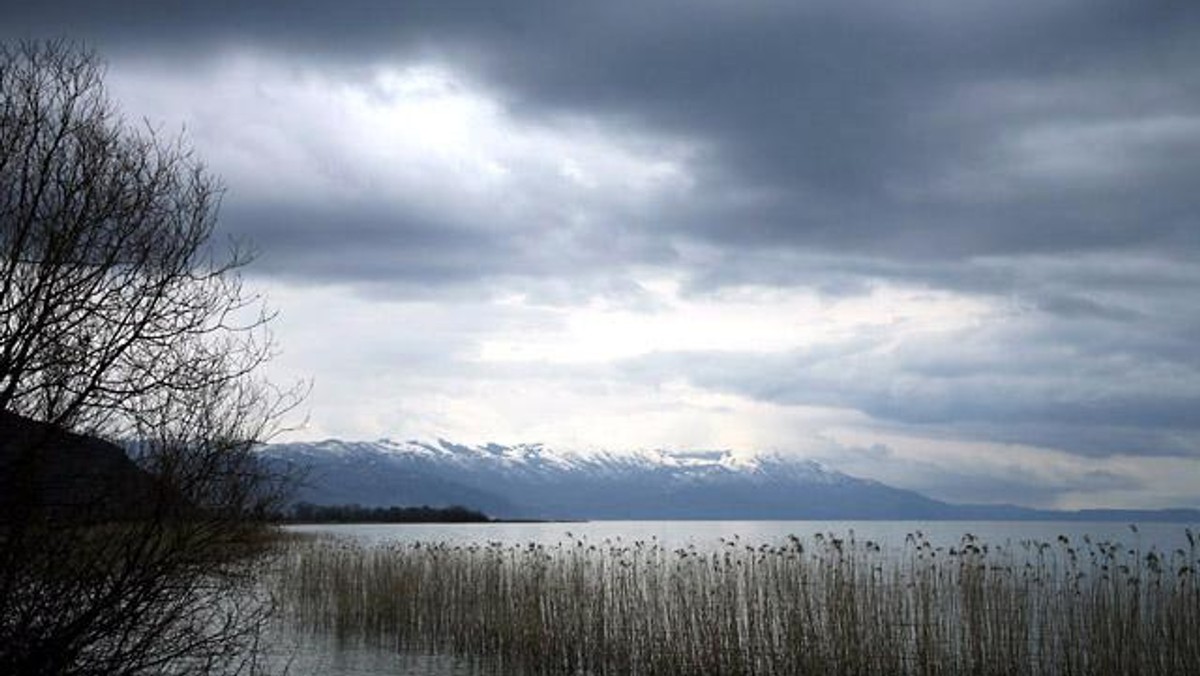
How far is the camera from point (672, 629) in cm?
1756

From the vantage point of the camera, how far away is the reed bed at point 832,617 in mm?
15086

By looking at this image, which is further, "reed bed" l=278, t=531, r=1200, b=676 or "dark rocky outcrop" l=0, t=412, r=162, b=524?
"reed bed" l=278, t=531, r=1200, b=676

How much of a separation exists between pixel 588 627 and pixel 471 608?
382cm

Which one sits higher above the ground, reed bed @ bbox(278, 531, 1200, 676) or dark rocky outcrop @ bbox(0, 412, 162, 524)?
dark rocky outcrop @ bbox(0, 412, 162, 524)

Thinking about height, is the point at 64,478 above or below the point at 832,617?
above

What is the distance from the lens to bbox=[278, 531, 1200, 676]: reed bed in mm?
Answer: 15086

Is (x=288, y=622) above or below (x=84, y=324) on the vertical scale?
below

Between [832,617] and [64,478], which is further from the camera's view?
[832,617]

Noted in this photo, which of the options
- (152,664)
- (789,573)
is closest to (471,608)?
(789,573)

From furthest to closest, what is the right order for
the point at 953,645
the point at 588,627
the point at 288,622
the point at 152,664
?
1. the point at 288,622
2. the point at 588,627
3. the point at 953,645
4. the point at 152,664

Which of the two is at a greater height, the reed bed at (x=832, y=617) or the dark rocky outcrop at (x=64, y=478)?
the dark rocky outcrop at (x=64, y=478)

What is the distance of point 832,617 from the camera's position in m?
16.1

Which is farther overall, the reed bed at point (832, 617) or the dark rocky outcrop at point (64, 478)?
the reed bed at point (832, 617)

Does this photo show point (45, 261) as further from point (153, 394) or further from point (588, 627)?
point (588, 627)
